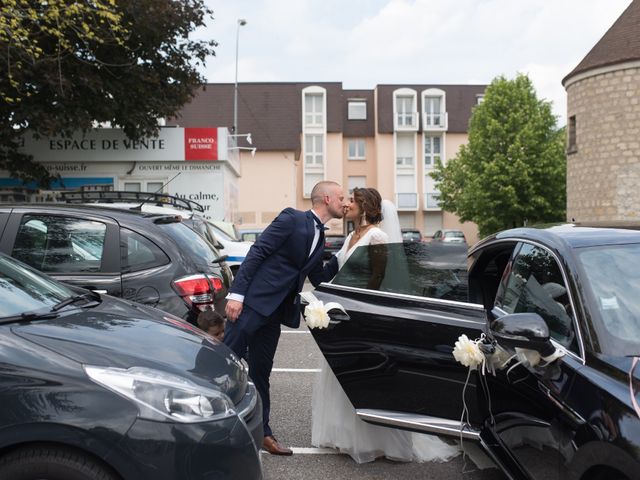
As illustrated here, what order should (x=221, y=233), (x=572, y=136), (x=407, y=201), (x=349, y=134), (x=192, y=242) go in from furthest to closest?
(x=349, y=134)
(x=407, y=201)
(x=572, y=136)
(x=221, y=233)
(x=192, y=242)

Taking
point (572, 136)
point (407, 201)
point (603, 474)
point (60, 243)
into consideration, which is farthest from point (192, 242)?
point (407, 201)

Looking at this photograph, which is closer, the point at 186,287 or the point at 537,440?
the point at 537,440

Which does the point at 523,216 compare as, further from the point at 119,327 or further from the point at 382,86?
the point at 119,327

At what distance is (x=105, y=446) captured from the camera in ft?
8.37

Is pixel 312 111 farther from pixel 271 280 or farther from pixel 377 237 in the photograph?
pixel 271 280

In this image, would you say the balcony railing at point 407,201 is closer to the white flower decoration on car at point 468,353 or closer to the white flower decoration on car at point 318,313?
the white flower decoration on car at point 318,313

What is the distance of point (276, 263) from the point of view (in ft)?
14.8

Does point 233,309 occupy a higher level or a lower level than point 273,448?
higher

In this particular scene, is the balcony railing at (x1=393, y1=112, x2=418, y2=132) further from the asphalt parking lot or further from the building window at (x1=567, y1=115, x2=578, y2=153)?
the asphalt parking lot

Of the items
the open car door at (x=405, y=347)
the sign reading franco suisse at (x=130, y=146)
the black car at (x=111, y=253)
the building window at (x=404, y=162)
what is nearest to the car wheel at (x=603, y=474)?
the open car door at (x=405, y=347)

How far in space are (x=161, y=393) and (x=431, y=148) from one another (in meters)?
56.8

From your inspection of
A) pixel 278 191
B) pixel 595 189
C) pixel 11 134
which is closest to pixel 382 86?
pixel 278 191

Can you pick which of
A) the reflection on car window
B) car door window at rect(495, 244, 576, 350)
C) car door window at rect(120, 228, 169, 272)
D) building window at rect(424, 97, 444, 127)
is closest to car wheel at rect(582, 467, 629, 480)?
car door window at rect(495, 244, 576, 350)

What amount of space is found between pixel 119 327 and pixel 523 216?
41300 mm
